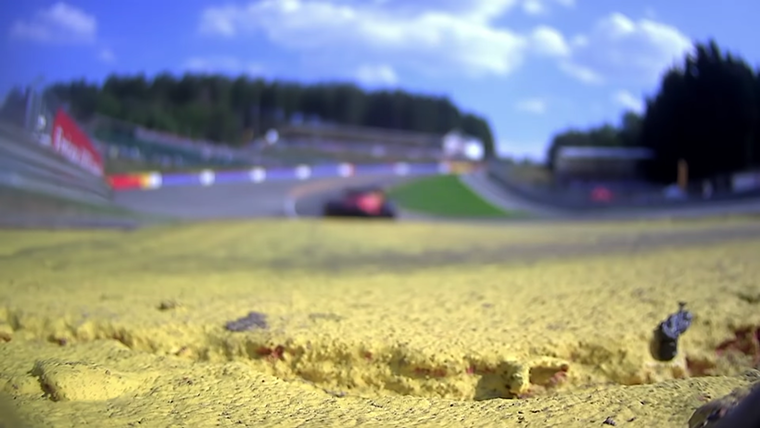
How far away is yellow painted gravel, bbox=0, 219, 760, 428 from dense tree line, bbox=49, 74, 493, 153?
6315 cm

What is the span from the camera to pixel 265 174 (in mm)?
51375

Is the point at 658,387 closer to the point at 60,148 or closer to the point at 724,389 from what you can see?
the point at 724,389

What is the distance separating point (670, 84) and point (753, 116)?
7892 millimetres

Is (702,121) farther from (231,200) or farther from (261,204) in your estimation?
(231,200)

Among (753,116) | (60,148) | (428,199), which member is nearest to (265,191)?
(428,199)

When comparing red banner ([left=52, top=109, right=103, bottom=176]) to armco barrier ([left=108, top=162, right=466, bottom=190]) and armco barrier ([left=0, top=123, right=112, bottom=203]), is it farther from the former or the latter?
armco barrier ([left=108, top=162, right=466, bottom=190])

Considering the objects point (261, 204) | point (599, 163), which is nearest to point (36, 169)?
point (261, 204)

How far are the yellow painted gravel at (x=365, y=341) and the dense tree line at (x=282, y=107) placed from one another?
6315 cm

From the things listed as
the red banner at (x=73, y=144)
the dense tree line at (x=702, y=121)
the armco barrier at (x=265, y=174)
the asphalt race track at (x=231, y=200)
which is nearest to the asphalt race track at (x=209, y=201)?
the asphalt race track at (x=231, y=200)

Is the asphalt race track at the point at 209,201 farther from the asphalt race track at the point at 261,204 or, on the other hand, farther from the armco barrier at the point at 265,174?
the armco barrier at the point at 265,174

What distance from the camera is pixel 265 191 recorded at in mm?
41594

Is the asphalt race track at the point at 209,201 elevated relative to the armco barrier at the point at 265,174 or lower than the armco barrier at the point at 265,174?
lower

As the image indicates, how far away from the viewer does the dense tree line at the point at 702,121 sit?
15477 millimetres

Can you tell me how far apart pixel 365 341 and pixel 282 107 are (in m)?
104
